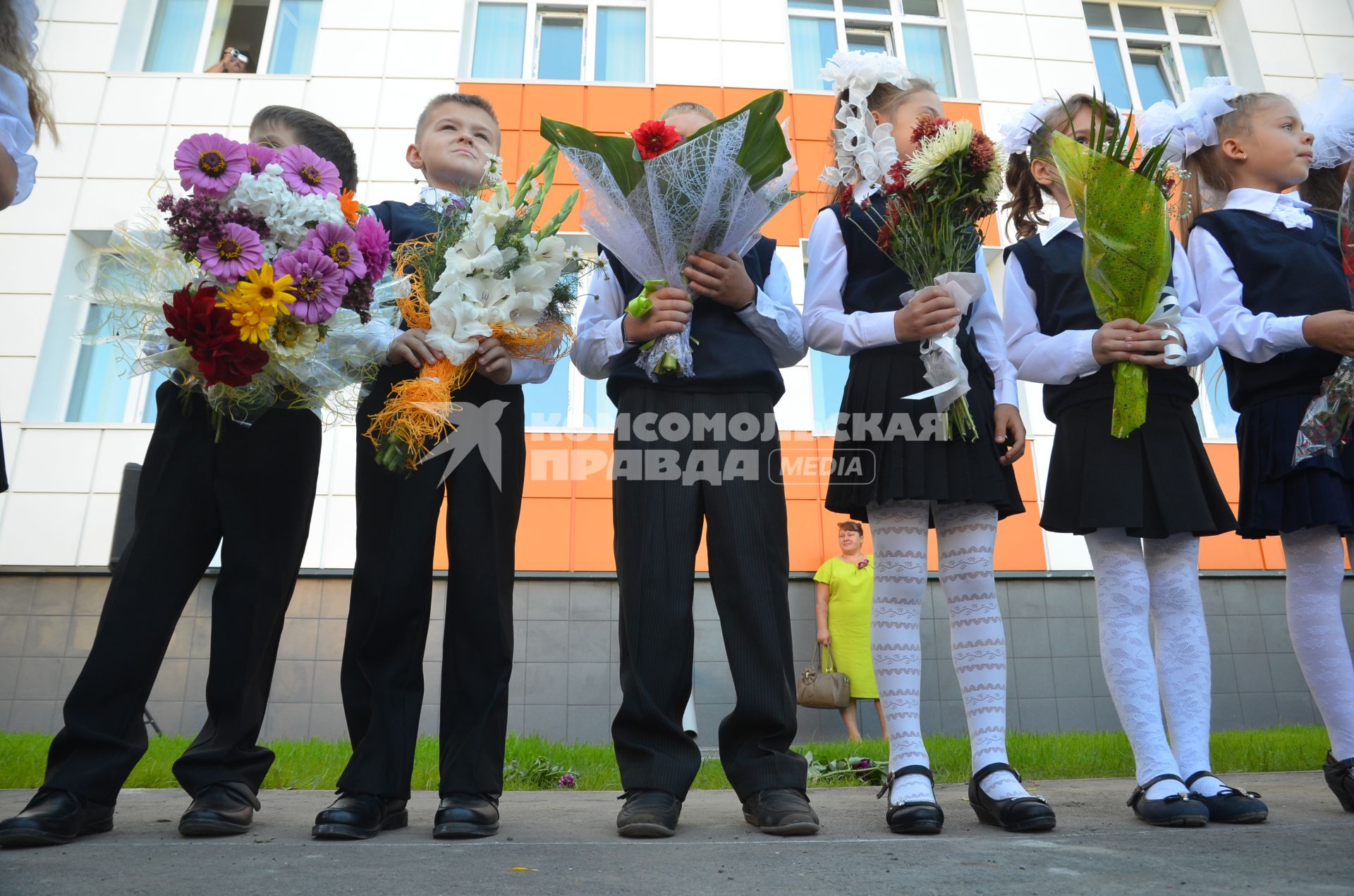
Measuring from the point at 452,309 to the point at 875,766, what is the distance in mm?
2964

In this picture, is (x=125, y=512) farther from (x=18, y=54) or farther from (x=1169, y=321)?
(x=1169, y=321)

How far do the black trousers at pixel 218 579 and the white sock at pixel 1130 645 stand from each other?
203 cm

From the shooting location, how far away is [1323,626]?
250 cm

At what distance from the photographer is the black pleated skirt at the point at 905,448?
2.42 m

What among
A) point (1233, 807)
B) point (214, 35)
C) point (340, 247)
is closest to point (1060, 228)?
point (1233, 807)

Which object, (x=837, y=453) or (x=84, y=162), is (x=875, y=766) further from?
(x=84, y=162)

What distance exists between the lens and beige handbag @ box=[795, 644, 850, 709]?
6352 millimetres

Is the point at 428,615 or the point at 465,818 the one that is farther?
the point at 428,615

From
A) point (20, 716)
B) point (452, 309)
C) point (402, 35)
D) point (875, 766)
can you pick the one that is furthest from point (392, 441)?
point (402, 35)

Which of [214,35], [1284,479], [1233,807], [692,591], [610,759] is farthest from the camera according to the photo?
[214,35]

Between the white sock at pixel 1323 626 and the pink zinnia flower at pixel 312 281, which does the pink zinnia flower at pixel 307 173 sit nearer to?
the pink zinnia flower at pixel 312 281

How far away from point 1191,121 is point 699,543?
2.09 metres

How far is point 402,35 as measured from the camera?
8.20m

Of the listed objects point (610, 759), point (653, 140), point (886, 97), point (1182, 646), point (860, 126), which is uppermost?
point (886, 97)
